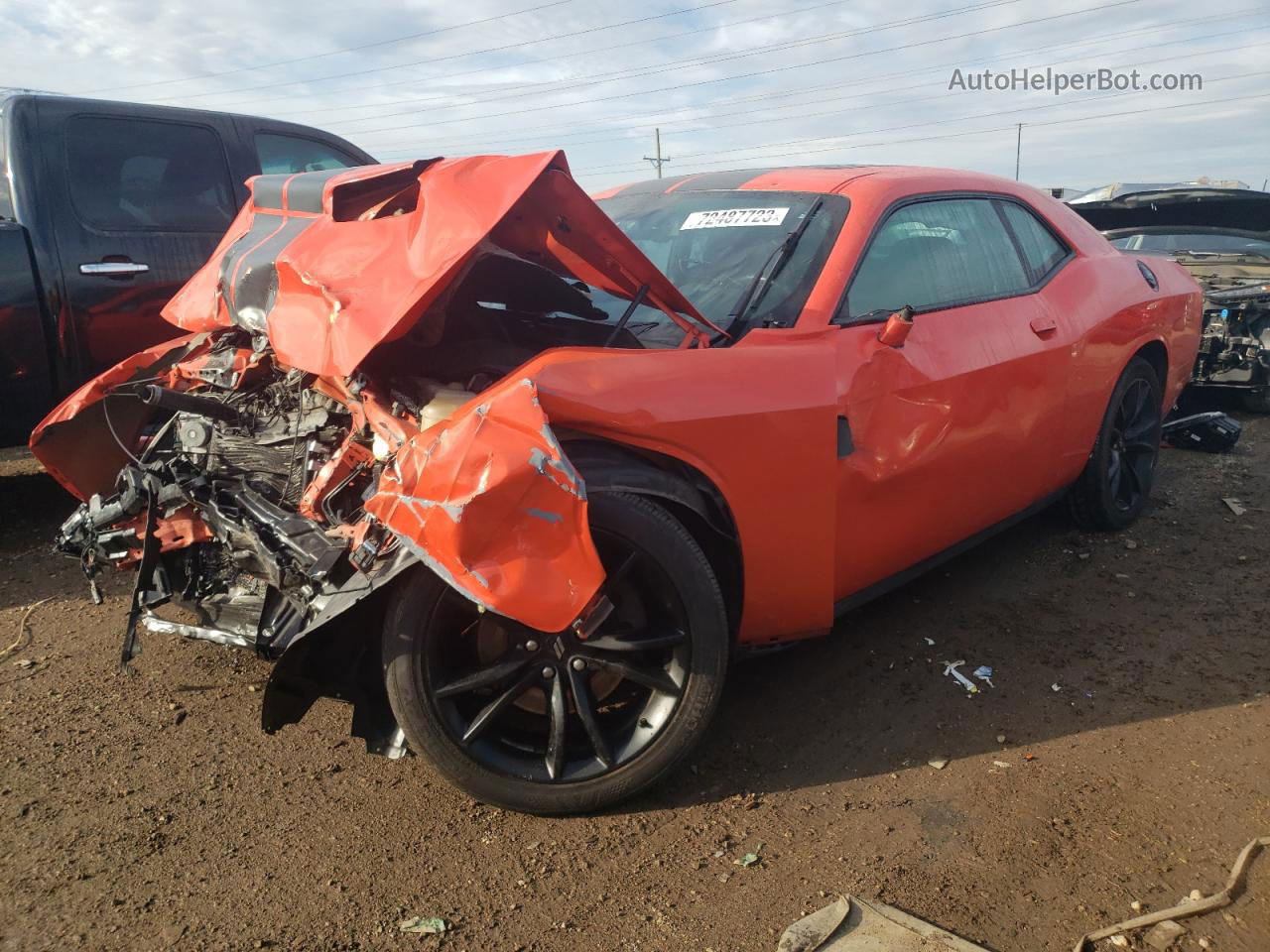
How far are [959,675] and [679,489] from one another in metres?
1.46

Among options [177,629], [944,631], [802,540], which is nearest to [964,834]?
[802,540]

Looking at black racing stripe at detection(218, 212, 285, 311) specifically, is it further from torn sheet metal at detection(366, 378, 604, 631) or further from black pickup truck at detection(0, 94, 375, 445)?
torn sheet metal at detection(366, 378, 604, 631)

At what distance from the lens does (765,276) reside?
10.3ft

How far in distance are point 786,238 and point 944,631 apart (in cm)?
Answer: 161

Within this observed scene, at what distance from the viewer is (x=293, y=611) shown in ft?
8.09

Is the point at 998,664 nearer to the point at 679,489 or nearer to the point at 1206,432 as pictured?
the point at 679,489

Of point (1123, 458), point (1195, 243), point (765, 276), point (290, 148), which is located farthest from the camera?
point (1195, 243)

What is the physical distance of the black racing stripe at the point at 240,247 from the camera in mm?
3396

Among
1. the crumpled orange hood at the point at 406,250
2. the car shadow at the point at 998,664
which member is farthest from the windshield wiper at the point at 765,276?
the car shadow at the point at 998,664

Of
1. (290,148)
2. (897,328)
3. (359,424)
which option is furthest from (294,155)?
(897,328)

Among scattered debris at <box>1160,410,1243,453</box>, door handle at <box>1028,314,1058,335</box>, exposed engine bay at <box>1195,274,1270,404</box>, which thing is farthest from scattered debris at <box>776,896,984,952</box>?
exposed engine bay at <box>1195,274,1270,404</box>

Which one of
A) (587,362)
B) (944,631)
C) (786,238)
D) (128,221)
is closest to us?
(587,362)

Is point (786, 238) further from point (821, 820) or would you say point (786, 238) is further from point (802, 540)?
point (821, 820)

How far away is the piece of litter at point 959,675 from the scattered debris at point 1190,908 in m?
0.96
